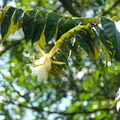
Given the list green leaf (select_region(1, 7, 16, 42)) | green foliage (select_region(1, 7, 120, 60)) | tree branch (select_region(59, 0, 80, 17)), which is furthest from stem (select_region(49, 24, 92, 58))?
tree branch (select_region(59, 0, 80, 17))

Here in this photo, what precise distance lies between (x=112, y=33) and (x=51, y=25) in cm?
45

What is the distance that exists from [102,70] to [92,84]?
637 mm

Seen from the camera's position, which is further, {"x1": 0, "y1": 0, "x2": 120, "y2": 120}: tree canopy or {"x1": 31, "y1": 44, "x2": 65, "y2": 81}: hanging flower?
{"x1": 0, "y1": 0, "x2": 120, "y2": 120}: tree canopy

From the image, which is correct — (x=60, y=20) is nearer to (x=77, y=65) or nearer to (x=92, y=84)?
(x=77, y=65)

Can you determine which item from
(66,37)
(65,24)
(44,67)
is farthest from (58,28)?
(44,67)

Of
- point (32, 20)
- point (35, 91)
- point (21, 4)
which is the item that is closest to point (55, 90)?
Result: point (35, 91)

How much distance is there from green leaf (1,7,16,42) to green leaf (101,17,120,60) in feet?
1.80

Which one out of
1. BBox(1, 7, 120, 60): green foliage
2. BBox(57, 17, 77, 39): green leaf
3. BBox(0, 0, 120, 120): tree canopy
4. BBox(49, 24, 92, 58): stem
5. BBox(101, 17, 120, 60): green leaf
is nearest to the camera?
BBox(101, 17, 120, 60): green leaf

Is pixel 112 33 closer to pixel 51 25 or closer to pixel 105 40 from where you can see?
pixel 105 40

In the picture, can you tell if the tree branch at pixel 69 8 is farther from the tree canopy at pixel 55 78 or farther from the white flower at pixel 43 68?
the white flower at pixel 43 68

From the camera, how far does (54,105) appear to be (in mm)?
4926

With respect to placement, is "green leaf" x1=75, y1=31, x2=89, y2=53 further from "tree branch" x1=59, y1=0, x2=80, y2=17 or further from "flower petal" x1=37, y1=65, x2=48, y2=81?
"tree branch" x1=59, y1=0, x2=80, y2=17

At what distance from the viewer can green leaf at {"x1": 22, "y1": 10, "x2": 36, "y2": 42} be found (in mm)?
1756

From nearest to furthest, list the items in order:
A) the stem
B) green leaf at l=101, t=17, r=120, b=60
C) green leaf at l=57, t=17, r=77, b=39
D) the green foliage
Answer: green leaf at l=101, t=17, r=120, b=60, the green foliage, the stem, green leaf at l=57, t=17, r=77, b=39
